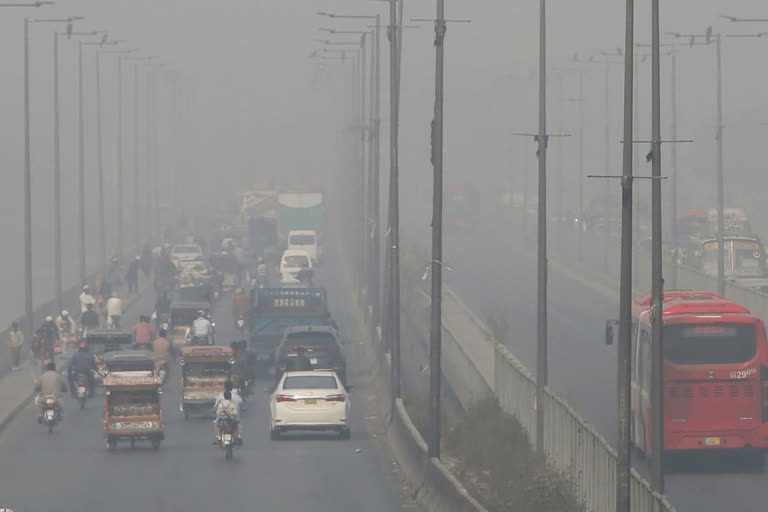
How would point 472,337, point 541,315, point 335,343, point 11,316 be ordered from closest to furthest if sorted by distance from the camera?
point 541,315 < point 335,343 < point 472,337 < point 11,316

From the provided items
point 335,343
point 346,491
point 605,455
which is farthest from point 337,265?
point 605,455

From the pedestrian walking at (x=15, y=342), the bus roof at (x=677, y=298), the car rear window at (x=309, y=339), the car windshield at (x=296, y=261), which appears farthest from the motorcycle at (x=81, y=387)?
the car windshield at (x=296, y=261)

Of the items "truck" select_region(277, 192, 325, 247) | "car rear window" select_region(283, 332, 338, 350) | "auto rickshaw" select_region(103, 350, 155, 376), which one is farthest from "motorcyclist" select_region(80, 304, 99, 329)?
"truck" select_region(277, 192, 325, 247)

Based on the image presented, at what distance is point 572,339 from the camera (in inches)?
2512

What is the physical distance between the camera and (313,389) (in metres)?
39.4

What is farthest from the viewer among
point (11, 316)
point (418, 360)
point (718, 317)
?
point (11, 316)

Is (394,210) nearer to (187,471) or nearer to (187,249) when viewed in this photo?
(187,471)

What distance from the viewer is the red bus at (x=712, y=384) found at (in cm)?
3300

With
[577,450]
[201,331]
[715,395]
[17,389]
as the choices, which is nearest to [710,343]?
[715,395]

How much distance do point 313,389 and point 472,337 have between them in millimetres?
20136

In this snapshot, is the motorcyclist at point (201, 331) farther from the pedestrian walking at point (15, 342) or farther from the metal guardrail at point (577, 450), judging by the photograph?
the metal guardrail at point (577, 450)

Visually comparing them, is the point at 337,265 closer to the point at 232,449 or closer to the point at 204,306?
the point at 204,306

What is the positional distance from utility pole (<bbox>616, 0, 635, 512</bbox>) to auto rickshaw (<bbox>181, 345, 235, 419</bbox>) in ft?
71.8

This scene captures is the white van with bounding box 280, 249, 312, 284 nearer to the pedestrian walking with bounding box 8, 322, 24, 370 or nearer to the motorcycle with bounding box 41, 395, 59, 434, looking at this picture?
the pedestrian walking with bounding box 8, 322, 24, 370
